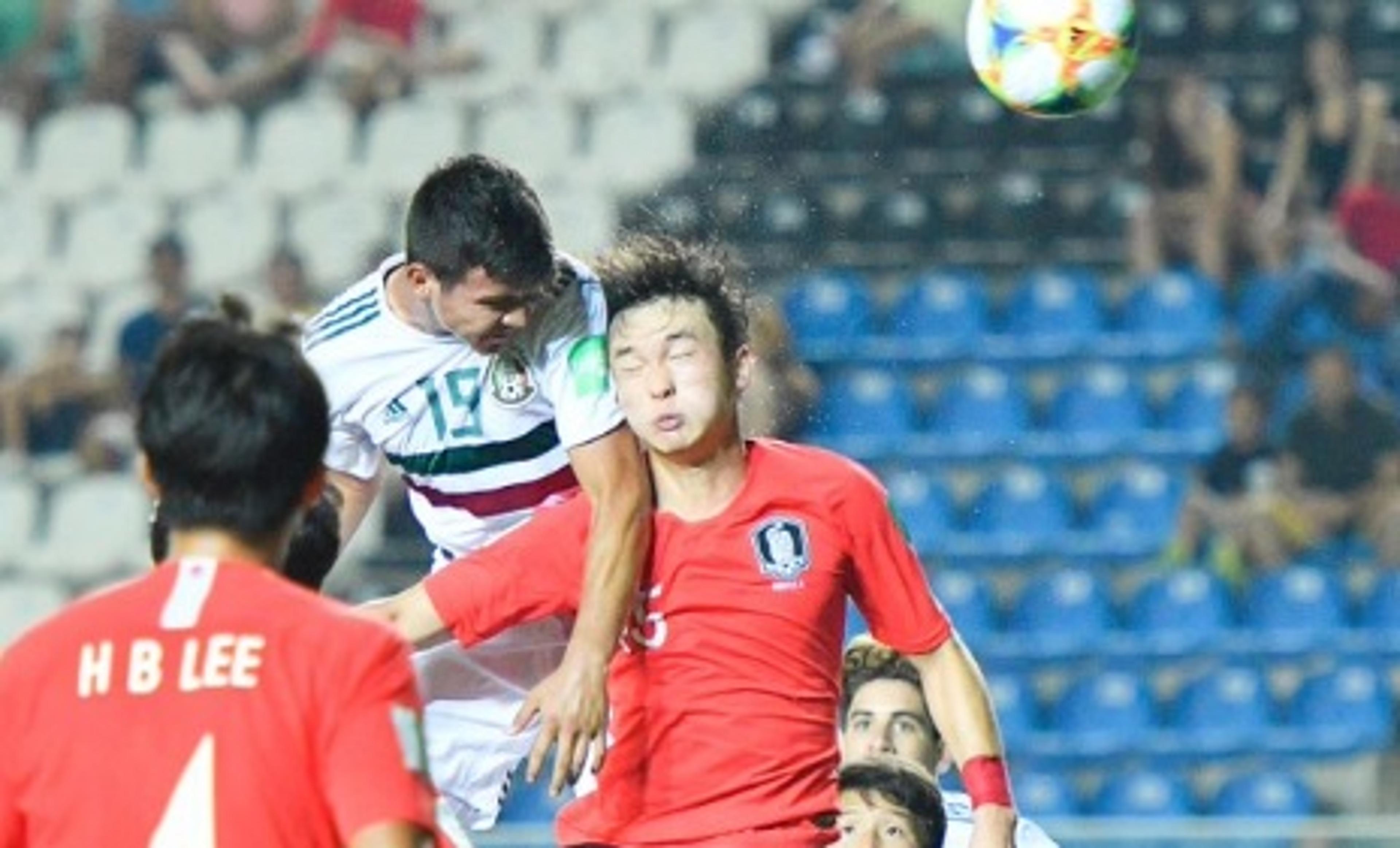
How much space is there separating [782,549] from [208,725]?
5.75 feet

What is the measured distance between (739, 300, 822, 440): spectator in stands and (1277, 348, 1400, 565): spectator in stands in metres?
1.91

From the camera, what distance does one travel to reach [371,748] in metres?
3.84

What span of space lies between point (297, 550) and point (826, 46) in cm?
1055

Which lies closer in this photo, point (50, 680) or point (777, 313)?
point (50, 680)

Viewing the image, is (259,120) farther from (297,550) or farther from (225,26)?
(297,550)

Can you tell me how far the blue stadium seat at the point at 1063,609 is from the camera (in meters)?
13.4

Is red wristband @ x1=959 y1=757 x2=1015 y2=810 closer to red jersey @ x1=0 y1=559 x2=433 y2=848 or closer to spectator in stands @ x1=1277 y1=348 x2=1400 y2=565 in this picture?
red jersey @ x1=0 y1=559 x2=433 y2=848

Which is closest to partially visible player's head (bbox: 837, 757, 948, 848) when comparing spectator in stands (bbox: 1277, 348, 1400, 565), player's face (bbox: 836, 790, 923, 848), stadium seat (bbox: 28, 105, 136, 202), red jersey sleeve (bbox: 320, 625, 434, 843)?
player's face (bbox: 836, 790, 923, 848)

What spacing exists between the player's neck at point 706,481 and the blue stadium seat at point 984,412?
848 centimetres

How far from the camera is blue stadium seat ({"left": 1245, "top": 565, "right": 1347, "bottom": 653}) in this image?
43.3ft

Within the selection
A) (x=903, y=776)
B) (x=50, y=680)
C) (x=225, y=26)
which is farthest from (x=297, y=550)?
(x=225, y=26)

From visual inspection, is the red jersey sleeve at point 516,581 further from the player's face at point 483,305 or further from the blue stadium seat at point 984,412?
the blue stadium seat at point 984,412

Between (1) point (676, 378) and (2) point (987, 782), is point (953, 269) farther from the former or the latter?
(2) point (987, 782)

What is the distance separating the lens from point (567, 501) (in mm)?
5828
